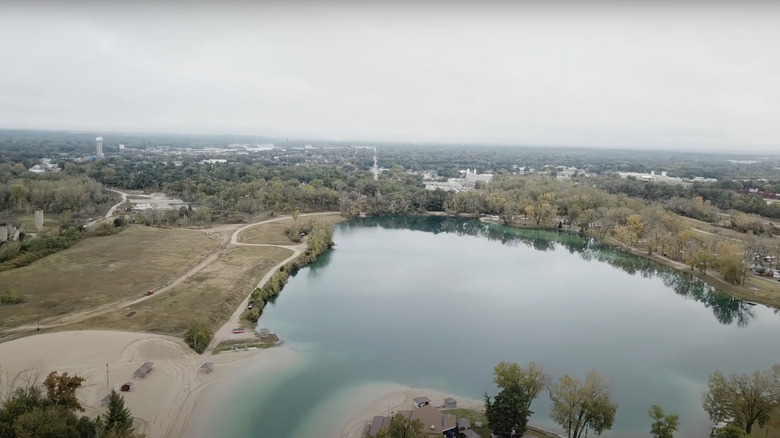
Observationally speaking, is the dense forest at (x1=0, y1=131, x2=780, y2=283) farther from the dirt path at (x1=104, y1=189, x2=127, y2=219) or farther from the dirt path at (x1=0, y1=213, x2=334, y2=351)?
the dirt path at (x1=0, y1=213, x2=334, y2=351)

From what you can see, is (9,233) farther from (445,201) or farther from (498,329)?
(445,201)

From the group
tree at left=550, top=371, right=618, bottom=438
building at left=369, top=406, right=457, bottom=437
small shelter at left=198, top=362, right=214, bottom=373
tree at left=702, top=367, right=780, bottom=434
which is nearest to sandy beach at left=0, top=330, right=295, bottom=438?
small shelter at left=198, top=362, right=214, bottom=373

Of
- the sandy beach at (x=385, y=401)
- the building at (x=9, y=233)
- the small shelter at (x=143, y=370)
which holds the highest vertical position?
the building at (x=9, y=233)

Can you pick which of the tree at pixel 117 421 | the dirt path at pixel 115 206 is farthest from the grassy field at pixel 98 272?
the tree at pixel 117 421

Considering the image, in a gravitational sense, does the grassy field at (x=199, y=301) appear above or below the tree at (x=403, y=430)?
below

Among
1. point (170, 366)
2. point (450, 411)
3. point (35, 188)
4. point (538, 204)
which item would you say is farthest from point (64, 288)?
point (538, 204)

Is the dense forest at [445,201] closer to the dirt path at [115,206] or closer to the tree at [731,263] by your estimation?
the tree at [731,263]

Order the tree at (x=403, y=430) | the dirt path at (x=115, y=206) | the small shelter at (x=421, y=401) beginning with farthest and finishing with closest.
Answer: the dirt path at (x=115, y=206), the small shelter at (x=421, y=401), the tree at (x=403, y=430)

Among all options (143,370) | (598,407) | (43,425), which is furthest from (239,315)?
(598,407)
